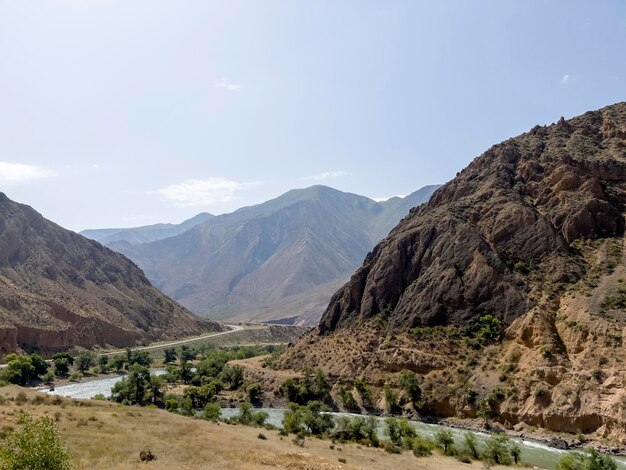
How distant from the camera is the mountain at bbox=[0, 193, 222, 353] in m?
128

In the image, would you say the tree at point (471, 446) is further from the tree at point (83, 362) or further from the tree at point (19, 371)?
the tree at point (83, 362)

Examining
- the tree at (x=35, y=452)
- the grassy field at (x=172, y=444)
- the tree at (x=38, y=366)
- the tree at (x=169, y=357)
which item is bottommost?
the tree at (x=169, y=357)

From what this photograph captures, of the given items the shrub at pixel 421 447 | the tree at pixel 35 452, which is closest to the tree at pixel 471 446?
the shrub at pixel 421 447

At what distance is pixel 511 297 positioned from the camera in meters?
81.7

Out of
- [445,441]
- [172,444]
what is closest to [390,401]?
[445,441]

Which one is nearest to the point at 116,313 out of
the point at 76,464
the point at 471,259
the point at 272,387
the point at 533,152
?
the point at 272,387

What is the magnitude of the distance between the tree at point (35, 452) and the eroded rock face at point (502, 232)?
7275 cm

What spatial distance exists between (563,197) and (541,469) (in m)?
60.2

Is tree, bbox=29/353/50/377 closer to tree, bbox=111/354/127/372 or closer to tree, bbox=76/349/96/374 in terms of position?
tree, bbox=76/349/96/374

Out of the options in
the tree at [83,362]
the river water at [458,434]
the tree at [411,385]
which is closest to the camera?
the river water at [458,434]

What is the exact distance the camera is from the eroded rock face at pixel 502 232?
86.2 metres

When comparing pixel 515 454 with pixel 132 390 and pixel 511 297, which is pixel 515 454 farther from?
pixel 132 390

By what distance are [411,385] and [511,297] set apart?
23552mm

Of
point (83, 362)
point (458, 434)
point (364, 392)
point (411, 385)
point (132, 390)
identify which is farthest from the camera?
point (83, 362)
